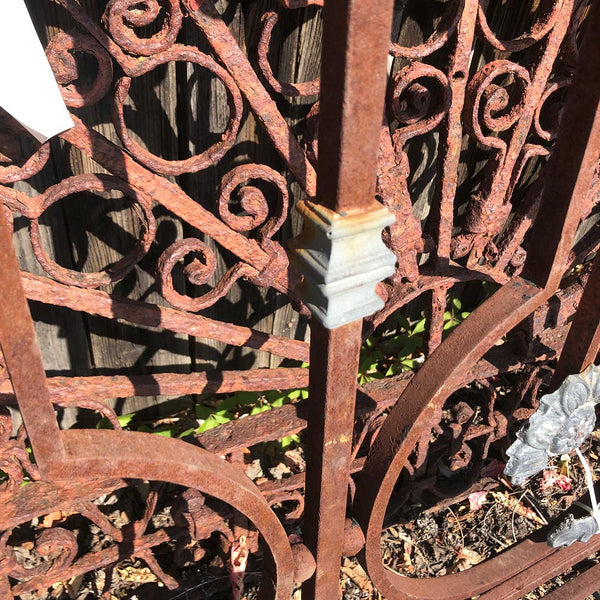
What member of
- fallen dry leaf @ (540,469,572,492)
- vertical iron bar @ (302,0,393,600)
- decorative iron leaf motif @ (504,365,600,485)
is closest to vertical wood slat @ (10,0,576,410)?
vertical iron bar @ (302,0,393,600)

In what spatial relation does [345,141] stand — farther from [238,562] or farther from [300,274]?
[238,562]

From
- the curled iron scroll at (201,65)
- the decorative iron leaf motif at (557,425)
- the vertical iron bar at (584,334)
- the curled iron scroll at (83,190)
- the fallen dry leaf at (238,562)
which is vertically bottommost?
the fallen dry leaf at (238,562)

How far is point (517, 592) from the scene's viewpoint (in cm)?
187

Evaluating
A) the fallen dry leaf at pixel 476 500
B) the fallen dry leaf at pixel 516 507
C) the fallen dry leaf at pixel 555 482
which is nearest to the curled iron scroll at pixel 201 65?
the fallen dry leaf at pixel 476 500

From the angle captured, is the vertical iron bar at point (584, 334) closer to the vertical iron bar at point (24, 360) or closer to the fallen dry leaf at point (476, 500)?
the vertical iron bar at point (24, 360)

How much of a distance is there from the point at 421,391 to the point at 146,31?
1.18 metres

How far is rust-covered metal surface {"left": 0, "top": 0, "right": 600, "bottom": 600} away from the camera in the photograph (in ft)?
2.69

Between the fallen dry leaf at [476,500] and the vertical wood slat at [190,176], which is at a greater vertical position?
the vertical wood slat at [190,176]

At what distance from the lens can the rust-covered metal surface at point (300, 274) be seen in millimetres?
819

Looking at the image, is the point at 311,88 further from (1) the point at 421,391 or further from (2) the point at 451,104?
(1) the point at 421,391

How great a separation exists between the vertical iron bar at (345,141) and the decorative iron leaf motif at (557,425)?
663 mm

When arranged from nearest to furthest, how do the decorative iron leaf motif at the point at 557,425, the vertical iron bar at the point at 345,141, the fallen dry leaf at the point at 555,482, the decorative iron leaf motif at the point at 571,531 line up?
the vertical iron bar at the point at 345,141, the decorative iron leaf motif at the point at 557,425, the decorative iron leaf motif at the point at 571,531, the fallen dry leaf at the point at 555,482

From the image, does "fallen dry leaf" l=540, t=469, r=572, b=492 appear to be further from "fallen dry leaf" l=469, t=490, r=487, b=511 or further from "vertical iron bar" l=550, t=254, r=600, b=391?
"vertical iron bar" l=550, t=254, r=600, b=391

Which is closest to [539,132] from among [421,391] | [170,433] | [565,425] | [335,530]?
[565,425]
